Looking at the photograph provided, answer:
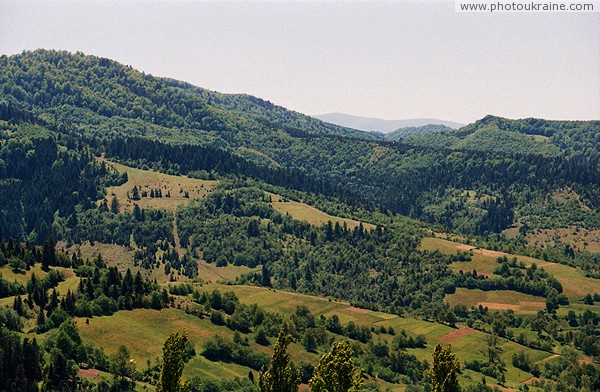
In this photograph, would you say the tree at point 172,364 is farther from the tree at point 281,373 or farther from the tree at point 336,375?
the tree at point 336,375

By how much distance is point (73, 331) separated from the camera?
185750 mm

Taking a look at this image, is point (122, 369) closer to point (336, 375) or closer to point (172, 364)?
point (172, 364)

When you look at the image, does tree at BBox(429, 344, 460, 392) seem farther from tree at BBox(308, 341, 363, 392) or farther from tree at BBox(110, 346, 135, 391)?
tree at BBox(110, 346, 135, 391)

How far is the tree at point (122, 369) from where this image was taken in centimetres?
17650

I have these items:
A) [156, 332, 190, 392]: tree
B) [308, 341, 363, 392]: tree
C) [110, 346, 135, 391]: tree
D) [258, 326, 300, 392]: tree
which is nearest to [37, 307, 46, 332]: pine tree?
[110, 346, 135, 391]: tree

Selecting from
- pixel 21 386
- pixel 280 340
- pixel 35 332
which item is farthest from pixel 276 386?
pixel 35 332


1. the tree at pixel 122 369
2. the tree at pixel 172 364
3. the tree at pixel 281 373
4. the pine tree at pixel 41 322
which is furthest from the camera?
the pine tree at pixel 41 322

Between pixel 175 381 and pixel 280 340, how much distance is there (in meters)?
15.7

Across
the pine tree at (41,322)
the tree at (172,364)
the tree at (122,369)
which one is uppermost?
the tree at (172,364)

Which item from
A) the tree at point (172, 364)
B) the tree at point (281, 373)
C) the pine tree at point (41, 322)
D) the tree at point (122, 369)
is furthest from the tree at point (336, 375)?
the pine tree at point (41, 322)

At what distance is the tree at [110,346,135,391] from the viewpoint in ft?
579

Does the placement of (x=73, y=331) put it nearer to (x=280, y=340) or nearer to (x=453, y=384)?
(x=280, y=340)

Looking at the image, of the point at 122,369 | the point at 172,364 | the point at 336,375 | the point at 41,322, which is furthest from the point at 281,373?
the point at 41,322

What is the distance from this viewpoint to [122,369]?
18262cm
